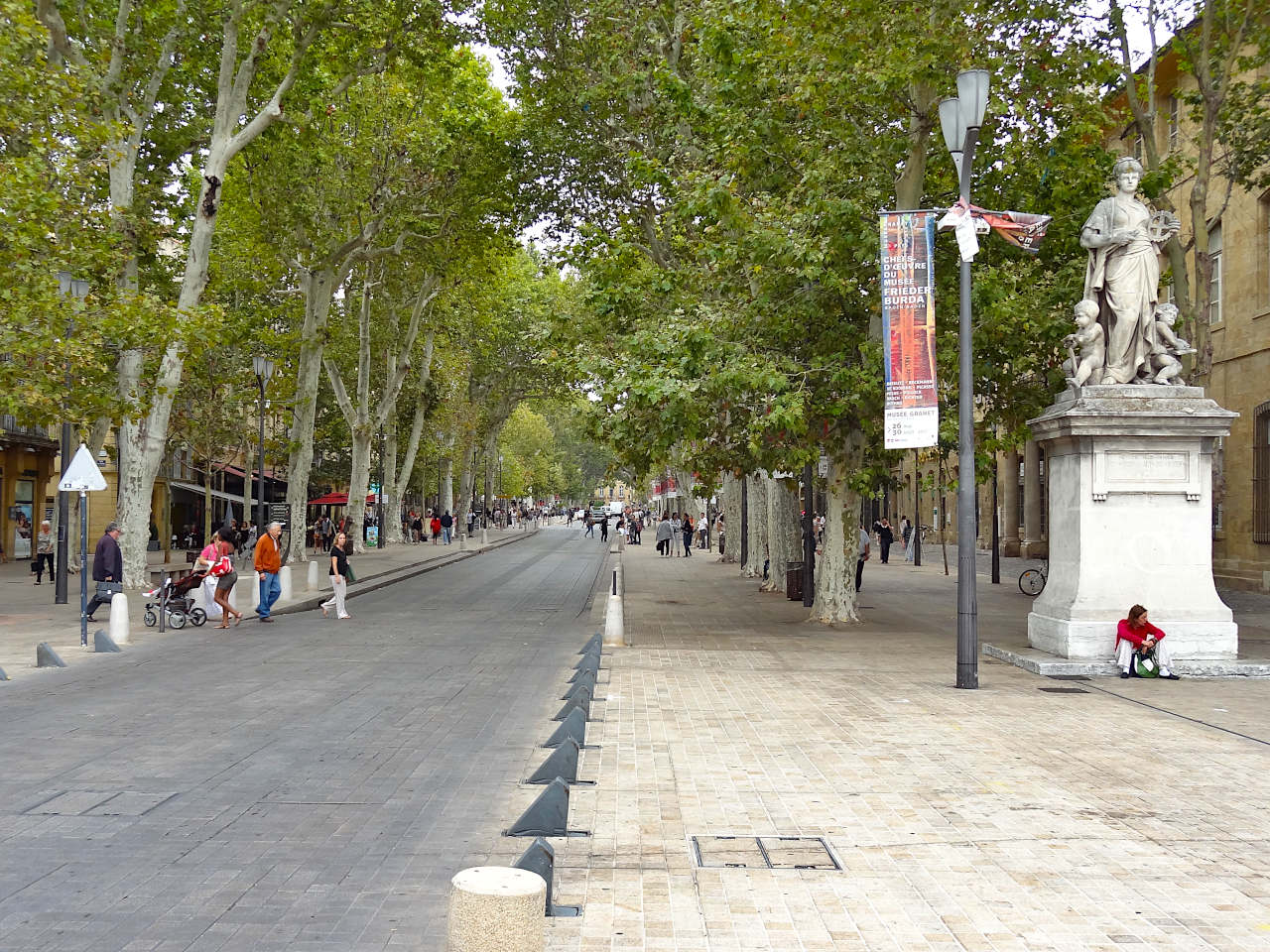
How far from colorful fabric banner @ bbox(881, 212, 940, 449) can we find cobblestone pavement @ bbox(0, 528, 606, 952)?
5.00 meters

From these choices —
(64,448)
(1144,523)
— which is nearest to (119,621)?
(64,448)

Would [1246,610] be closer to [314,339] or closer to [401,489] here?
[314,339]

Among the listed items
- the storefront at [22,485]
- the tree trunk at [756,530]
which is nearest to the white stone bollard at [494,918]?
the tree trunk at [756,530]

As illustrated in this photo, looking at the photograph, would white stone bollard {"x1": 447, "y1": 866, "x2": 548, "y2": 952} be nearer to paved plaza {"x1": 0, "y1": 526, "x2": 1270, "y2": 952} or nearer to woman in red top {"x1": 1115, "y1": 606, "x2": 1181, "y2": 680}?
paved plaza {"x1": 0, "y1": 526, "x2": 1270, "y2": 952}

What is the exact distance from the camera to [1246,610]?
69.9 feet

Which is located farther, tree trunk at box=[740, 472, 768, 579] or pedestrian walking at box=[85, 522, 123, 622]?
tree trunk at box=[740, 472, 768, 579]

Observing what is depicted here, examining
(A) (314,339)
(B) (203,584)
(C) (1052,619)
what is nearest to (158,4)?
(A) (314,339)

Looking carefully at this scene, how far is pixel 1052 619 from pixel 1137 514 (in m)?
1.64

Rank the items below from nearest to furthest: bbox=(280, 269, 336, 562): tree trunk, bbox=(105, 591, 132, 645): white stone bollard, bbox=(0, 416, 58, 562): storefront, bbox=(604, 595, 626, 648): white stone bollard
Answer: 1. bbox=(105, 591, 132, 645): white stone bollard
2. bbox=(604, 595, 626, 648): white stone bollard
3. bbox=(280, 269, 336, 562): tree trunk
4. bbox=(0, 416, 58, 562): storefront

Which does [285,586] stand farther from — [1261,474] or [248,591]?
[1261,474]

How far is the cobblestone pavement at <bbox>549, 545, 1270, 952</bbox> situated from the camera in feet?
15.8

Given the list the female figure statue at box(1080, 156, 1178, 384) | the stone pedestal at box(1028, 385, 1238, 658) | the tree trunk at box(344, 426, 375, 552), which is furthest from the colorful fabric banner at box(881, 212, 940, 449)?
the tree trunk at box(344, 426, 375, 552)

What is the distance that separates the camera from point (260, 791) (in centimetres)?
728

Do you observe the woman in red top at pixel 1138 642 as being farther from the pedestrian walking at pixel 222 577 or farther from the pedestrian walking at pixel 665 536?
the pedestrian walking at pixel 665 536
